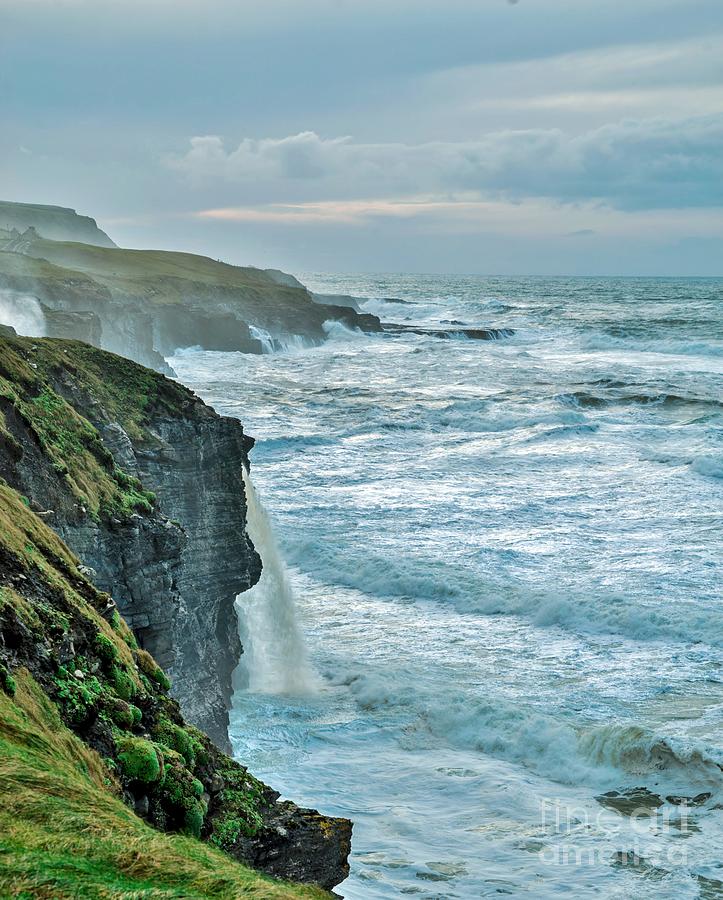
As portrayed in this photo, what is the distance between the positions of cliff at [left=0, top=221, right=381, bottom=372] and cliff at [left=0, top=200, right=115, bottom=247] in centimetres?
3967

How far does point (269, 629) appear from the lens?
21.9 m

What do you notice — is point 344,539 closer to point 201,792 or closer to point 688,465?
point 688,465

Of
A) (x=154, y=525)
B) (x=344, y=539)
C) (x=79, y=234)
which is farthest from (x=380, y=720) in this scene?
(x=79, y=234)

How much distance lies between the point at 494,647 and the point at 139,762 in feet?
49.3

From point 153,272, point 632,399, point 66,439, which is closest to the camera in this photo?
point 66,439

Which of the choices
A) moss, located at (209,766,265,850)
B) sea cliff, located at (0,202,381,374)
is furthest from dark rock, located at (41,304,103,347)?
moss, located at (209,766,265,850)

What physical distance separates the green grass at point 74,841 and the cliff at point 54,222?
133862 mm

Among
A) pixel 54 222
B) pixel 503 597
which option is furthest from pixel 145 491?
pixel 54 222

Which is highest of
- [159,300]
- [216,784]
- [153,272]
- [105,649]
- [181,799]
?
[153,272]

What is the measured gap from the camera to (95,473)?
543 inches

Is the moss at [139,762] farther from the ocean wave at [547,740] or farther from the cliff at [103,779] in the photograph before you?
the ocean wave at [547,740]

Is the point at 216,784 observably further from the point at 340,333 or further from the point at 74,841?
the point at 340,333

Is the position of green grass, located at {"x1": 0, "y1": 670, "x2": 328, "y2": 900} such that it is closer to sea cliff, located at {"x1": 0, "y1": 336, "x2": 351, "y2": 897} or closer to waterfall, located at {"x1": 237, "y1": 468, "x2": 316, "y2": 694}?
sea cliff, located at {"x1": 0, "y1": 336, "x2": 351, "y2": 897}

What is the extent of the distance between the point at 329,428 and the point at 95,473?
32.5 meters
